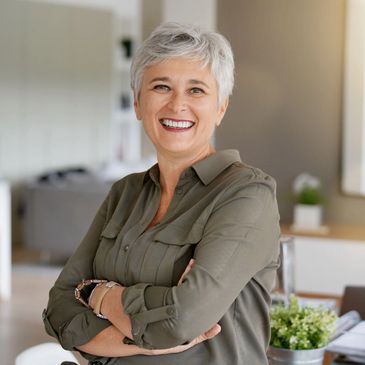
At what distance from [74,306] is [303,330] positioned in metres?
0.54

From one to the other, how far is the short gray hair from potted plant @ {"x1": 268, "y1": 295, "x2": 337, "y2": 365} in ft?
2.04

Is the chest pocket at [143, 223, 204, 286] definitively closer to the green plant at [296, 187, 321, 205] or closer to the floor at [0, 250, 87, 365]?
the floor at [0, 250, 87, 365]

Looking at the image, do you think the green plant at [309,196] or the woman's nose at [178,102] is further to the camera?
the green plant at [309,196]

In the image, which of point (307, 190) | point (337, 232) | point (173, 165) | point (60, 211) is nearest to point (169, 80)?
point (173, 165)

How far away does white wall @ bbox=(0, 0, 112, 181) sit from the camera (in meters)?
9.12

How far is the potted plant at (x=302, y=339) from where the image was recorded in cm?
199

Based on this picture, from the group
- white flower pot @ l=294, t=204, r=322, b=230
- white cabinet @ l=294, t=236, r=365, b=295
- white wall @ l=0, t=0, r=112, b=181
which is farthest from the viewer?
white wall @ l=0, t=0, r=112, b=181

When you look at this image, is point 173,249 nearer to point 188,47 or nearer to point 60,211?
point 188,47

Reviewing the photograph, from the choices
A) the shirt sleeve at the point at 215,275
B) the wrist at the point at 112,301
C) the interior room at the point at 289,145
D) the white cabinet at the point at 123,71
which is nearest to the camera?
the shirt sleeve at the point at 215,275

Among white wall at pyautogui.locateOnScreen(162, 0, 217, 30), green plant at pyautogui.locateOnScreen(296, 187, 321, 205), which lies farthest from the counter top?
white wall at pyautogui.locateOnScreen(162, 0, 217, 30)

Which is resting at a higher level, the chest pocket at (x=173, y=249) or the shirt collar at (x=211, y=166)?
the shirt collar at (x=211, y=166)

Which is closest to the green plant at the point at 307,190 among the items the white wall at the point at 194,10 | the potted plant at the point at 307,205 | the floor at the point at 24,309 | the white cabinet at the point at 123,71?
the potted plant at the point at 307,205

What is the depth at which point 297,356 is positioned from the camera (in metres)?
1.99

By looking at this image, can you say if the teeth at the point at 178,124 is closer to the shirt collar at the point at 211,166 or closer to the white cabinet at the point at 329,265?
the shirt collar at the point at 211,166
